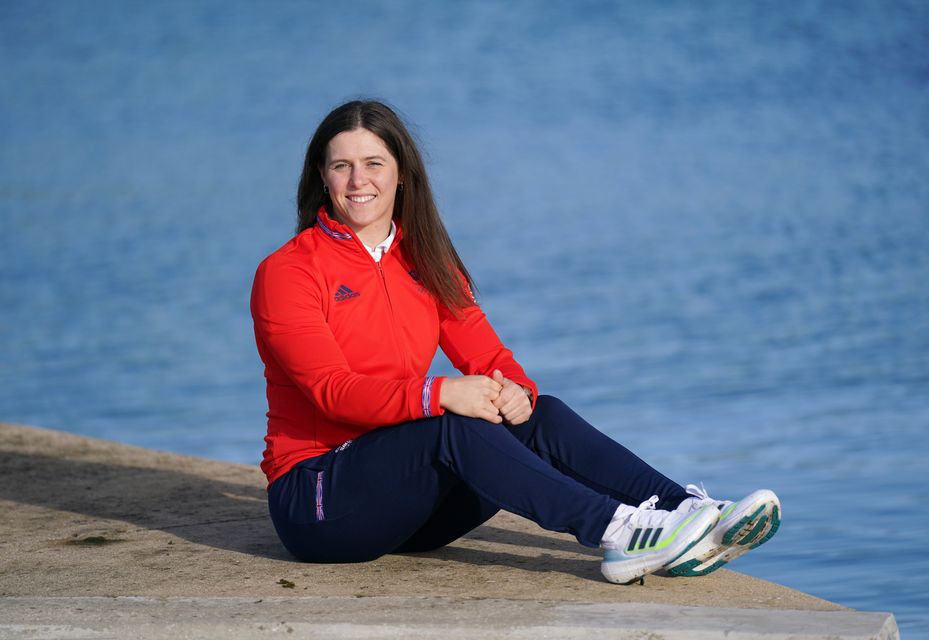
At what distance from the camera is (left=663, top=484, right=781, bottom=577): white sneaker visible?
9.34 feet

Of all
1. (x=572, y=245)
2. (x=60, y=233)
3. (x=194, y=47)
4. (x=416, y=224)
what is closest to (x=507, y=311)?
(x=572, y=245)

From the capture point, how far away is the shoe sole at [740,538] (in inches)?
112

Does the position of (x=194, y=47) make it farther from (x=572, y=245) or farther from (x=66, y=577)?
(x=66, y=577)

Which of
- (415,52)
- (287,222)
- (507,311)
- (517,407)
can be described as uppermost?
(415,52)

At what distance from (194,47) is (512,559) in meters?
30.3

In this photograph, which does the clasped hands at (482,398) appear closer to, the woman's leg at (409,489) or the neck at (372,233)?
the woman's leg at (409,489)

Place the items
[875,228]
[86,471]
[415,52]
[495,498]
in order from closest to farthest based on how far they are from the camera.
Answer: [495,498]
[86,471]
[875,228]
[415,52]

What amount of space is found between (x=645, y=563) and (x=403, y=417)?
0.60 meters

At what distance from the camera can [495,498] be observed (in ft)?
9.63

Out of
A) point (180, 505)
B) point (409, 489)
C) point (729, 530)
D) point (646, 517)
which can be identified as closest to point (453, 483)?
point (409, 489)

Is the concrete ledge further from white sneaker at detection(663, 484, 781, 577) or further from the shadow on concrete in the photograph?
the shadow on concrete

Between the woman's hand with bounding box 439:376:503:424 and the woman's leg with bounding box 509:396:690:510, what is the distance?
0.21m

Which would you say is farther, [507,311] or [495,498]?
[507,311]

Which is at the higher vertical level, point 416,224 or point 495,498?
point 416,224
